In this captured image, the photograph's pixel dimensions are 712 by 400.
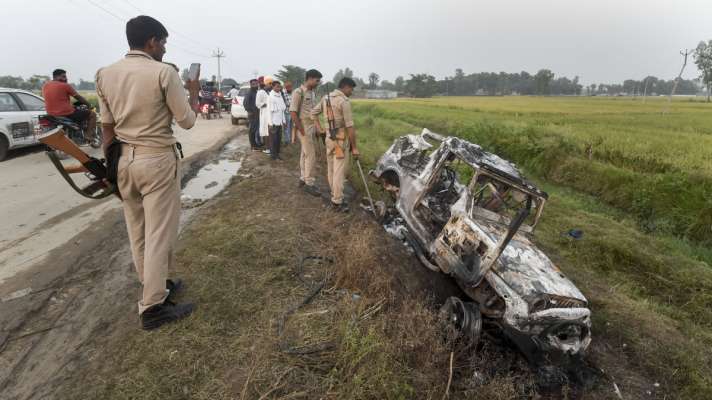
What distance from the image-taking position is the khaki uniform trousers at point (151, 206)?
8.45 feet

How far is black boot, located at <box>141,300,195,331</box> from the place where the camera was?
9.16 ft

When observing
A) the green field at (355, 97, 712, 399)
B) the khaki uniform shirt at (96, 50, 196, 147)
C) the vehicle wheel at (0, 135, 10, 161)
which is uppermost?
the khaki uniform shirt at (96, 50, 196, 147)

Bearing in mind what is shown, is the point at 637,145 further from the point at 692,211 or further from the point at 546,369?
the point at 546,369

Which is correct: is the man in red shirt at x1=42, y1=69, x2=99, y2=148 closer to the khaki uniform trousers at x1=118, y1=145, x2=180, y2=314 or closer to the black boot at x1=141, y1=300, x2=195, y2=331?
the khaki uniform trousers at x1=118, y1=145, x2=180, y2=314

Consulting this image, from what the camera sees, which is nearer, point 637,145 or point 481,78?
point 637,145

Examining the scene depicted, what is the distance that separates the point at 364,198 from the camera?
7.24 meters

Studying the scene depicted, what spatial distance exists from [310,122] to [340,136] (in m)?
1.87

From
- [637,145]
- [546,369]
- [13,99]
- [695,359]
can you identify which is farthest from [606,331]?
[13,99]

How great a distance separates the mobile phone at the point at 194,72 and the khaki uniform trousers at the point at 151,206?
748mm

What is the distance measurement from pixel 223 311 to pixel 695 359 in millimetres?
4299

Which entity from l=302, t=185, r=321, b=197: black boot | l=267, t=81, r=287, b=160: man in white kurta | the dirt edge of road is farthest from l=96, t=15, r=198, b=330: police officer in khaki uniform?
l=267, t=81, r=287, b=160: man in white kurta

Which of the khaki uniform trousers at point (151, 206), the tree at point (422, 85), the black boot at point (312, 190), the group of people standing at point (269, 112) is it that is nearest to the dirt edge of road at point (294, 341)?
the khaki uniform trousers at point (151, 206)

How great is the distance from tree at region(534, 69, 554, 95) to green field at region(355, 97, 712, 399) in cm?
7944

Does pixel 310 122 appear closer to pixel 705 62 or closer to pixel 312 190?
pixel 312 190
